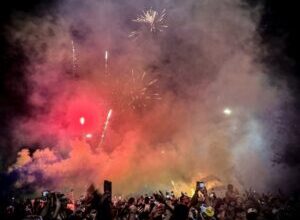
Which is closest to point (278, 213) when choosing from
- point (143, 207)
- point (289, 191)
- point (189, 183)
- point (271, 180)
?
point (143, 207)

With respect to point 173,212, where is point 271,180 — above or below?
above

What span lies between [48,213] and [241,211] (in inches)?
233

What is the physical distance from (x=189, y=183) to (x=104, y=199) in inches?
1379

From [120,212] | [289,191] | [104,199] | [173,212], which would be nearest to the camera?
[173,212]

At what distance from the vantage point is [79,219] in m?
8.30

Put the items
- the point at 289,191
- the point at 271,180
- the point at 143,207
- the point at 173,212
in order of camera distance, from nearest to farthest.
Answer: the point at 173,212
the point at 143,207
the point at 289,191
the point at 271,180

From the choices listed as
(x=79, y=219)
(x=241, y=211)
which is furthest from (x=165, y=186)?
(x=79, y=219)

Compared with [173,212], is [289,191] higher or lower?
higher

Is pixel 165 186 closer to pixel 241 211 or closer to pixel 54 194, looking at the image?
pixel 241 211

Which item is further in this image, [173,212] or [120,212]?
[120,212]

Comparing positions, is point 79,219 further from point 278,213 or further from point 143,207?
point 278,213

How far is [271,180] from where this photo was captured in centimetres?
3369

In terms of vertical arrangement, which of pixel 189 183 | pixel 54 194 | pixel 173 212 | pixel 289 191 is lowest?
pixel 173 212

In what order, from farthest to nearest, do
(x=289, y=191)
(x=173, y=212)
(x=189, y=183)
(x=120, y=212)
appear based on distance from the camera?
(x=189, y=183)
(x=289, y=191)
(x=120, y=212)
(x=173, y=212)
